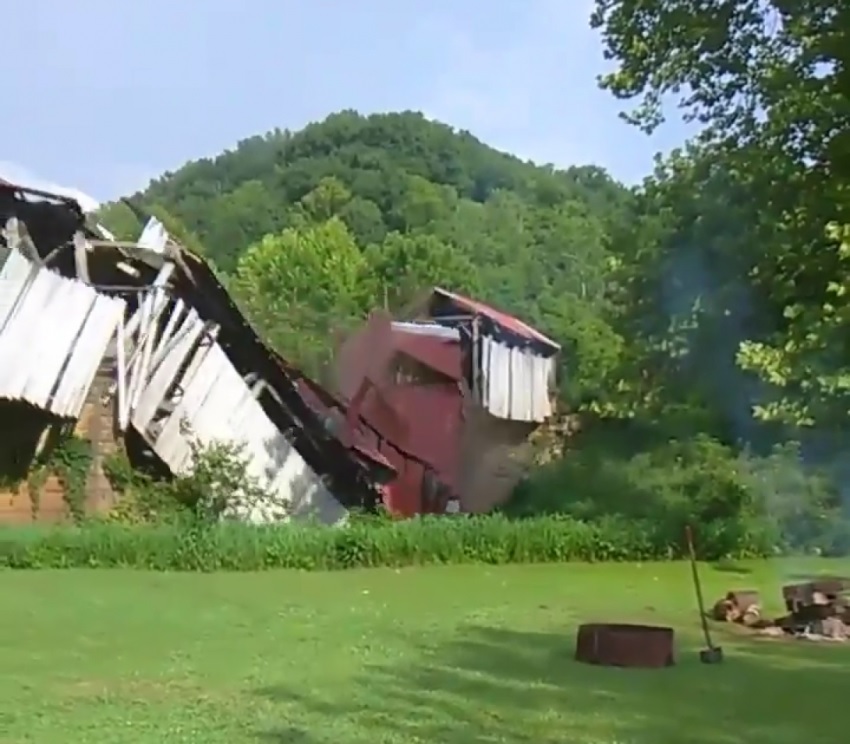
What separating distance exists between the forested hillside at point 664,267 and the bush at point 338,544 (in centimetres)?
137

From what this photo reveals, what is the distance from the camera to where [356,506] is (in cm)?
3002

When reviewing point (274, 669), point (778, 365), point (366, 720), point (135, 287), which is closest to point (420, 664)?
point (274, 669)

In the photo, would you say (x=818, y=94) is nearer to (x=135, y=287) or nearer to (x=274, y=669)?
(x=274, y=669)

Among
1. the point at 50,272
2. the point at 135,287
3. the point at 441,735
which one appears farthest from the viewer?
the point at 135,287

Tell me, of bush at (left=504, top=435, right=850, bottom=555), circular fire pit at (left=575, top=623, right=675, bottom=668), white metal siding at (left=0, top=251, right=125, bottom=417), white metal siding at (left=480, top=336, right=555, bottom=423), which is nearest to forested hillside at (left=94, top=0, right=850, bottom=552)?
bush at (left=504, top=435, right=850, bottom=555)

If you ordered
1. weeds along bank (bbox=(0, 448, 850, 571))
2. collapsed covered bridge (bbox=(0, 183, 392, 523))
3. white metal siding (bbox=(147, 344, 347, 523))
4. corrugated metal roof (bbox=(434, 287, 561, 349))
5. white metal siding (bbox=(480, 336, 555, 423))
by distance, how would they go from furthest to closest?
corrugated metal roof (bbox=(434, 287, 561, 349)), white metal siding (bbox=(480, 336, 555, 423)), white metal siding (bbox=(147, 344, 347, 523)), collapsed covered bridge (bbox=(0, 183, 392, 523)), weeds along bank (bbox=(0, 448, 850, 571))

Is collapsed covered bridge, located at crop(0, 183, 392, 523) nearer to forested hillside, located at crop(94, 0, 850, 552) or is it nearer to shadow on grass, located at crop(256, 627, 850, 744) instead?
forested hillside, located at crop(94, 0, 850, 552)

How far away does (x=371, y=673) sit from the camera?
10812mm

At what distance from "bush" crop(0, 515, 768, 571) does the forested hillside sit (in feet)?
4.51

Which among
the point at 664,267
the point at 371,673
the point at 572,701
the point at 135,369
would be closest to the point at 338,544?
the point at 135,369

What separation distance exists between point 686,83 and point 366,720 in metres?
7.40

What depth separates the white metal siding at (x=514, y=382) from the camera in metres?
33.6

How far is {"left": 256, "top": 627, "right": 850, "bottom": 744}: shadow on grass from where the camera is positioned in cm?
859

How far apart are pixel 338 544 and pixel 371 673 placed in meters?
11.4
